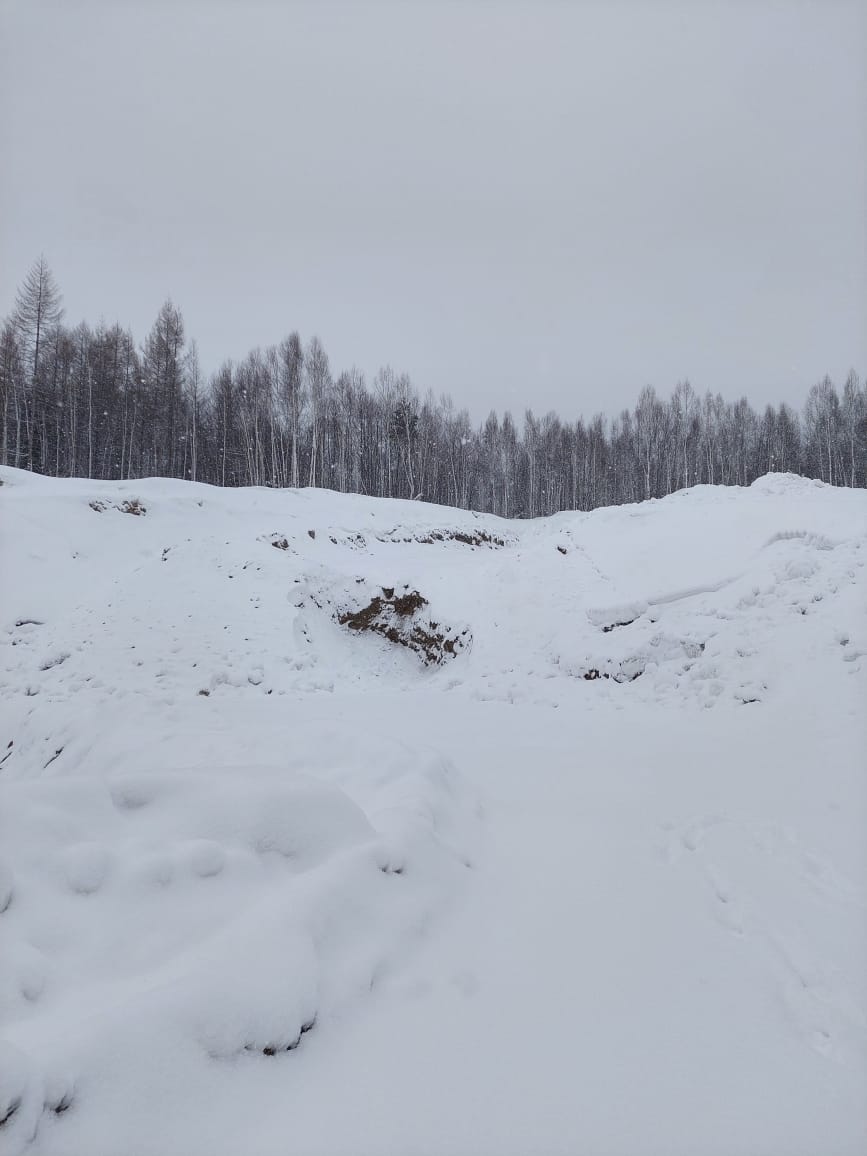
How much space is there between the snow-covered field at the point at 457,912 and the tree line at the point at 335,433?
27125 mm

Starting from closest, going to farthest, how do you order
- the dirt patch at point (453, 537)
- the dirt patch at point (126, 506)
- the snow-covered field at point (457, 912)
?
the snow-covered field at point (457, 912) < the dirt patch at point (126, 506) < the dirt patch at point (453, 537)

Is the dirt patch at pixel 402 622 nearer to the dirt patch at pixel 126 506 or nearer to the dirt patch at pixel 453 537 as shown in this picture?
the dirt patch at pixel 453 537

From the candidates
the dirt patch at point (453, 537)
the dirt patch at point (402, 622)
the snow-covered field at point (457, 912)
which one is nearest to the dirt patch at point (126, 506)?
the dirt patch at point (453, 537)

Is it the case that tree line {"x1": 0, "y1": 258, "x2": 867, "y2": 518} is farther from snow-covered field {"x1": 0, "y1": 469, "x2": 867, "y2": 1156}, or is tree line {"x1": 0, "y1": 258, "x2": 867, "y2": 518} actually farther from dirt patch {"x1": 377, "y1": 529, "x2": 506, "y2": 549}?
snow-covered field {"x1": 0, "y1": 469, "x2": 867, "y2": 1156}

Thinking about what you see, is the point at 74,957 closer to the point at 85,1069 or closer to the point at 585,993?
the point at 85,1069

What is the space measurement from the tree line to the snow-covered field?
27125mm

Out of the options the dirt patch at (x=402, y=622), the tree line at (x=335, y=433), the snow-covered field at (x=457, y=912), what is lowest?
the snow-covered field at (x=457, y=912)

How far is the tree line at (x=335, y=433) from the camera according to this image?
94.4 feet

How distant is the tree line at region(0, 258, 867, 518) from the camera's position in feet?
94.4

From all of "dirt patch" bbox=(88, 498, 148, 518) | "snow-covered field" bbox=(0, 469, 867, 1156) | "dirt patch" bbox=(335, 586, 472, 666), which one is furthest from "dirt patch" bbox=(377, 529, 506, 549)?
"snow-covered field" bbox=(0, 469, 867, 1156)

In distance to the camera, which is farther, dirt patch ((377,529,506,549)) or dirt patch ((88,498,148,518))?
dirt patch ((377,529,506,549))

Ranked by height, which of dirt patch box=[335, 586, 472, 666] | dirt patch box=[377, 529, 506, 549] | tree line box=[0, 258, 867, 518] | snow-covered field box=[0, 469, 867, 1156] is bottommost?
snow-covered field box=[0, 469, 867, 1156]

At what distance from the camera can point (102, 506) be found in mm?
15898

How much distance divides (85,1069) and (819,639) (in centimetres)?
722
